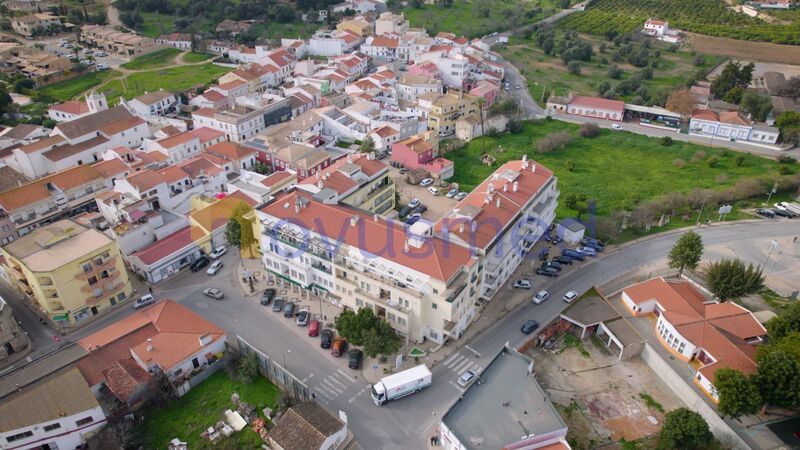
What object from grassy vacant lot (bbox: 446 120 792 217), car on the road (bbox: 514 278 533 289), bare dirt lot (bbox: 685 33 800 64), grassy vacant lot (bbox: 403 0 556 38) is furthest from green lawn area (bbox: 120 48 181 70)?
bare dirt lot (bbox: 685 33 800 64)

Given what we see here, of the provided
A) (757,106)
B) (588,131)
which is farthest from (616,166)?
(757,106)

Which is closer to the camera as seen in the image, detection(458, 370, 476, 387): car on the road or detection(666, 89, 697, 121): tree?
→ detection(458, 370, 476, 387): car on the road

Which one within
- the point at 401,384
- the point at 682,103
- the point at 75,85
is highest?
the point at 682,103

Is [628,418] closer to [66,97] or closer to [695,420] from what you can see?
[695,420]

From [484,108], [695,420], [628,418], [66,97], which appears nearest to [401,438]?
[628,418]

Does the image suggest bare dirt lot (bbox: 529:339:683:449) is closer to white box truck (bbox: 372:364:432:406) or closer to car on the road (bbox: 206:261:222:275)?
white box truck (bbox: 372:364:432:406)

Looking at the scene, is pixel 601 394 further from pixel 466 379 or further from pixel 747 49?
pixel 747 49
